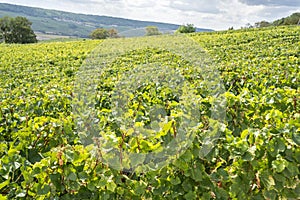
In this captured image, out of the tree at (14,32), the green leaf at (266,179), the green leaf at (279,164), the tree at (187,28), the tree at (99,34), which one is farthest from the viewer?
the tree at (99,34)

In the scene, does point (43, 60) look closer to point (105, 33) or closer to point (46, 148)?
point (46, 148)

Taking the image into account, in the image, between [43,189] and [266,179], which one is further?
[266,179]

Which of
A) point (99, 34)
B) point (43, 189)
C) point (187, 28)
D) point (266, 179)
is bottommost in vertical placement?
point (99, 34)

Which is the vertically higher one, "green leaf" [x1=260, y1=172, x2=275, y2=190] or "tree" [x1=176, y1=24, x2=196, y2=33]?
"green leaf" [x1=260, y1=172, x2=275, y2=190]

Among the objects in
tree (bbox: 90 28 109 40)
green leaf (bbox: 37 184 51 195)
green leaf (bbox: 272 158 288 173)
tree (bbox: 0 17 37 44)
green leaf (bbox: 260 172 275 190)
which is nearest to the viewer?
green leaf (bbox: 37 184 51 195)

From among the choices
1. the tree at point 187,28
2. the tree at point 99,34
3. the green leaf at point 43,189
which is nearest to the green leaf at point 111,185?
the green leaf at point 43,189

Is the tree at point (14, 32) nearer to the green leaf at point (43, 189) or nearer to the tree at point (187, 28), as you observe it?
the tree at point (187, 28)

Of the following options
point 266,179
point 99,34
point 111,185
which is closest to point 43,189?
point 111,185

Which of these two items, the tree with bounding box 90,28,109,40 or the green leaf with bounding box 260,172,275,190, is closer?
the green leaf with bounding box 260,172,275,190

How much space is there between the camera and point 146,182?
271 centimetres

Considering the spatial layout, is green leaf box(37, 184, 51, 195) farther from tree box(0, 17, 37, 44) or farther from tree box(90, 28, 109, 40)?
tree box(90, 28, 109, 40)

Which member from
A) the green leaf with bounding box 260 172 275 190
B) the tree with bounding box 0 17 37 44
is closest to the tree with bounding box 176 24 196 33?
the tree with bounding box 0 17 37 44

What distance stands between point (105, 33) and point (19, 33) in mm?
28528

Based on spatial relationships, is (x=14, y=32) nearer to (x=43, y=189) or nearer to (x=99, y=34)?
(x=99, y=34)
